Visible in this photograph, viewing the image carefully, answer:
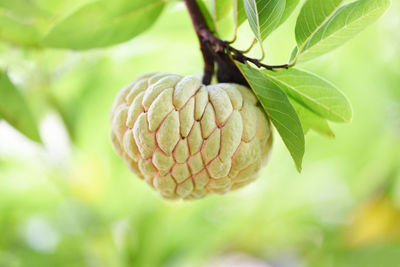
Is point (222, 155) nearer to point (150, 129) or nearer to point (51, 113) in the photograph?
point (150, 129)

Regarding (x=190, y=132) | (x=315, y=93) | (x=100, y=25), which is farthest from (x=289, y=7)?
(x=100, y=25)

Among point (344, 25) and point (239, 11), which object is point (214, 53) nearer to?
point (239, 11)

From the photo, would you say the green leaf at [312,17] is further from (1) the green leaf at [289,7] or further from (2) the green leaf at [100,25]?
(2) the green leaf at [100,25]

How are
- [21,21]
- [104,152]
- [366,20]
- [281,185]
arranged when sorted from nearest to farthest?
[366,20], [21,21], [104,152], [281,185]

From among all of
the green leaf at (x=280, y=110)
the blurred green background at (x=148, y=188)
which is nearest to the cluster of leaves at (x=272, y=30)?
the green leaf at (x=280, y=110)

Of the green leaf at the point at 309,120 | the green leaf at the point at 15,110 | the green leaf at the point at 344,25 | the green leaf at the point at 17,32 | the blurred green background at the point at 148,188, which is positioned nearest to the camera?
the green leaf at the point at 344,25

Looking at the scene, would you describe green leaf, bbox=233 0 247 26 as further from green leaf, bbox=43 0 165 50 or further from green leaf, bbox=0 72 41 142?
green leaf, bbox=0 72 41 142

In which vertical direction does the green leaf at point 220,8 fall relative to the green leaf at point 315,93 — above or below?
above

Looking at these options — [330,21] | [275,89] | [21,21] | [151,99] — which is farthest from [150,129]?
[21,21]
